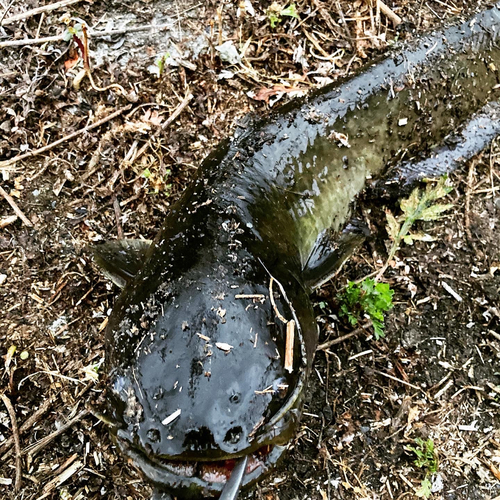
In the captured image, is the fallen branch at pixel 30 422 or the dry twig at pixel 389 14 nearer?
the fallen branch at pixel 30 422

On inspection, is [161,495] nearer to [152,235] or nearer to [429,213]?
[152,235]

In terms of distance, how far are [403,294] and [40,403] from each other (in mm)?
2357

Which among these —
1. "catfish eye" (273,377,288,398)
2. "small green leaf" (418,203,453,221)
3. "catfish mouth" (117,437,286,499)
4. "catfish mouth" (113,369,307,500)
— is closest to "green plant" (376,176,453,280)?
"small green leaf" (418,203,453,221)

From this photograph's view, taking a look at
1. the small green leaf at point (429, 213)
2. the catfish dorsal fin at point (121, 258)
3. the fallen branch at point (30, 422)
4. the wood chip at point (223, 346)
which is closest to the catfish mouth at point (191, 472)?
the wood chip at point (223, 346)

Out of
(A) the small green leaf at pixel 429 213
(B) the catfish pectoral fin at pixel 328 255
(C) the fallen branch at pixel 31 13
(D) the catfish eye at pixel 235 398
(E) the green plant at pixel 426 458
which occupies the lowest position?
(E) the green plant at pixel 426 458

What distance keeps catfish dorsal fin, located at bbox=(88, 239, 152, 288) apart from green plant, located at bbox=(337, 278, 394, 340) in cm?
127

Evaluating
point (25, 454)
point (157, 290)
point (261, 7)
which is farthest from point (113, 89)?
point (25, 454)

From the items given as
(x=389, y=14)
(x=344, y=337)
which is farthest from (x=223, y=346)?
(x=389, y=14)

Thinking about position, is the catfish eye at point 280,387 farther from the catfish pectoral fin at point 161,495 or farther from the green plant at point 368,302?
the green plant at point 368,302

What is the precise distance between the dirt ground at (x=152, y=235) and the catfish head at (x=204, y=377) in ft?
1.07

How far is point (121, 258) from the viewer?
2.70 metres

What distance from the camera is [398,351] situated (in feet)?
10.5

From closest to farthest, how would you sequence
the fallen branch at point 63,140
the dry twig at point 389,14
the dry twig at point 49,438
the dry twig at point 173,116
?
the dry twig at point 49,438
the fallen branch at point 63,140
the dry twig at point 173,116
the dry twig at point 389,14

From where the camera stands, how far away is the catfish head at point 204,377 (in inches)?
72.4
